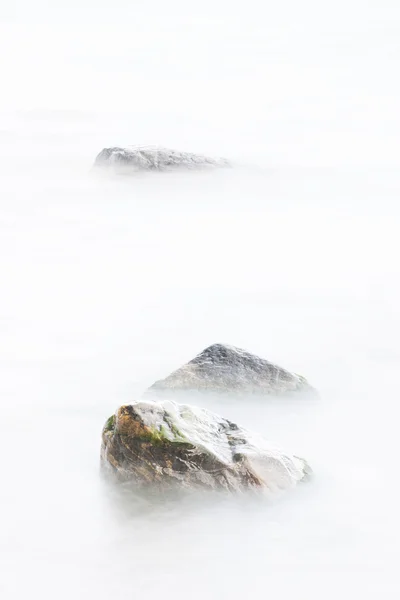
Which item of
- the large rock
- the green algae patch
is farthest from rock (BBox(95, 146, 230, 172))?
the large rock

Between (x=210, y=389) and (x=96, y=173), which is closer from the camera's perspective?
(x=210, y=389)

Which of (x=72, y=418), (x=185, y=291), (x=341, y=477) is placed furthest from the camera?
(x=185, y=291)

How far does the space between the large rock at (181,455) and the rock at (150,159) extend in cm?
1306

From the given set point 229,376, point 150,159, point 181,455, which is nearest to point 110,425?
point 181,455

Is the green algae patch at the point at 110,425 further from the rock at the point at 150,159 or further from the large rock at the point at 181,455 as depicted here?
the rock at the point at 150,159

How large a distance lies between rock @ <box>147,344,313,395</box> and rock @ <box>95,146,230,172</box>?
11.5 metres

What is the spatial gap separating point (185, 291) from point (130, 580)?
21.3 feet

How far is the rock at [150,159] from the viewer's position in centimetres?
1756

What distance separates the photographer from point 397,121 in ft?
109

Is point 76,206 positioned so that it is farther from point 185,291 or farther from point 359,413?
point 359,413

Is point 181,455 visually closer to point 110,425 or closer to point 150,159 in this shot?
point 110,425

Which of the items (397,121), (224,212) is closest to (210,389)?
(224,212)

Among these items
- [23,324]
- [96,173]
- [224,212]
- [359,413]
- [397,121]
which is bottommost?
[359,413]

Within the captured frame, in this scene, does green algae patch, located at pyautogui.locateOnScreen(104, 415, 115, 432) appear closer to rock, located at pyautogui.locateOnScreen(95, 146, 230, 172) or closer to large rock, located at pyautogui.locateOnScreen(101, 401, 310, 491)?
large rock, located at pyautogui.locateOnScreen(101, 401, 310, 491)
